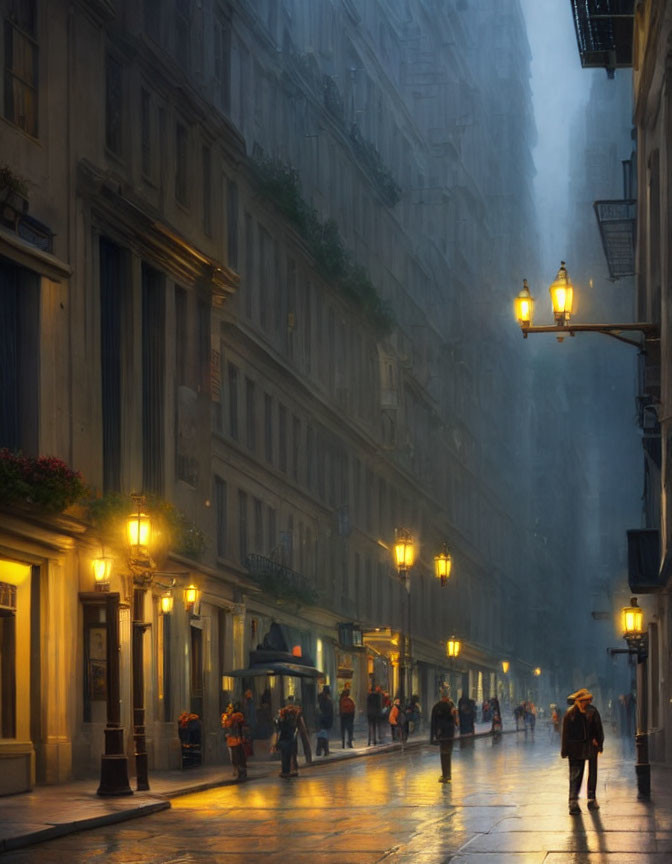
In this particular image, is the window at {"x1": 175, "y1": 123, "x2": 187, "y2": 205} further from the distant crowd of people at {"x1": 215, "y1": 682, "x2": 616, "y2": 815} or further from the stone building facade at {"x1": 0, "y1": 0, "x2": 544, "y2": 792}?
the distant crowd of people at {"x1": 215, "y1": 682, "x2": 616, "y2": 815}

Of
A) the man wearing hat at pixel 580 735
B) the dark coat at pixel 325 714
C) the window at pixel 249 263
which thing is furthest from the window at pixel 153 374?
the man wearing hat at pixel 580 735

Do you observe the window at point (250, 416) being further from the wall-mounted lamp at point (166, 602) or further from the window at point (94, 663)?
the window at point (94, 663)

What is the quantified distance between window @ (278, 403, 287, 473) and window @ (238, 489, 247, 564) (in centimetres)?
632

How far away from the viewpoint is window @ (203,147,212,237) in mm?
45656

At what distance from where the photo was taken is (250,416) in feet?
193

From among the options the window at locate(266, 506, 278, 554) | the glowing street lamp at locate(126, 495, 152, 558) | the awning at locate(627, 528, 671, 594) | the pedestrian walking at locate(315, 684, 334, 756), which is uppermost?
the window at locate(266, 506, 278, 554)

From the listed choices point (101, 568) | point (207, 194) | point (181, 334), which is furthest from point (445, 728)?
point (207, 194)

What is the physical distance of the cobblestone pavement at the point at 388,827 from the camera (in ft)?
61.1

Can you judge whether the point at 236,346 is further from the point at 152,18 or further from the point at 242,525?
the point at 152,18

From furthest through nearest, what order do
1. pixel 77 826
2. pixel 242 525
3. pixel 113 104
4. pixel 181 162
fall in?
pixel 242 525 < pixel 181 162 < pixel 113 104 < pixel 77 826

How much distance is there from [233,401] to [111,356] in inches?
706

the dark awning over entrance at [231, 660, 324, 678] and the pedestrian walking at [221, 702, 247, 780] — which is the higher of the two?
the dark awning over entrance at [231, 660, 324, 678]

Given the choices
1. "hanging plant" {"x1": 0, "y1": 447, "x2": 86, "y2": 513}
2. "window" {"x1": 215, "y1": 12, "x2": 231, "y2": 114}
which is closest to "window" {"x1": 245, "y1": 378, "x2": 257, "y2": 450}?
"window" {"x1": 215, "y1": 12, "x2": 231, "y2": 114}

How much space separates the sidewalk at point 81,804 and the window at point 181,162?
13.9 metres
